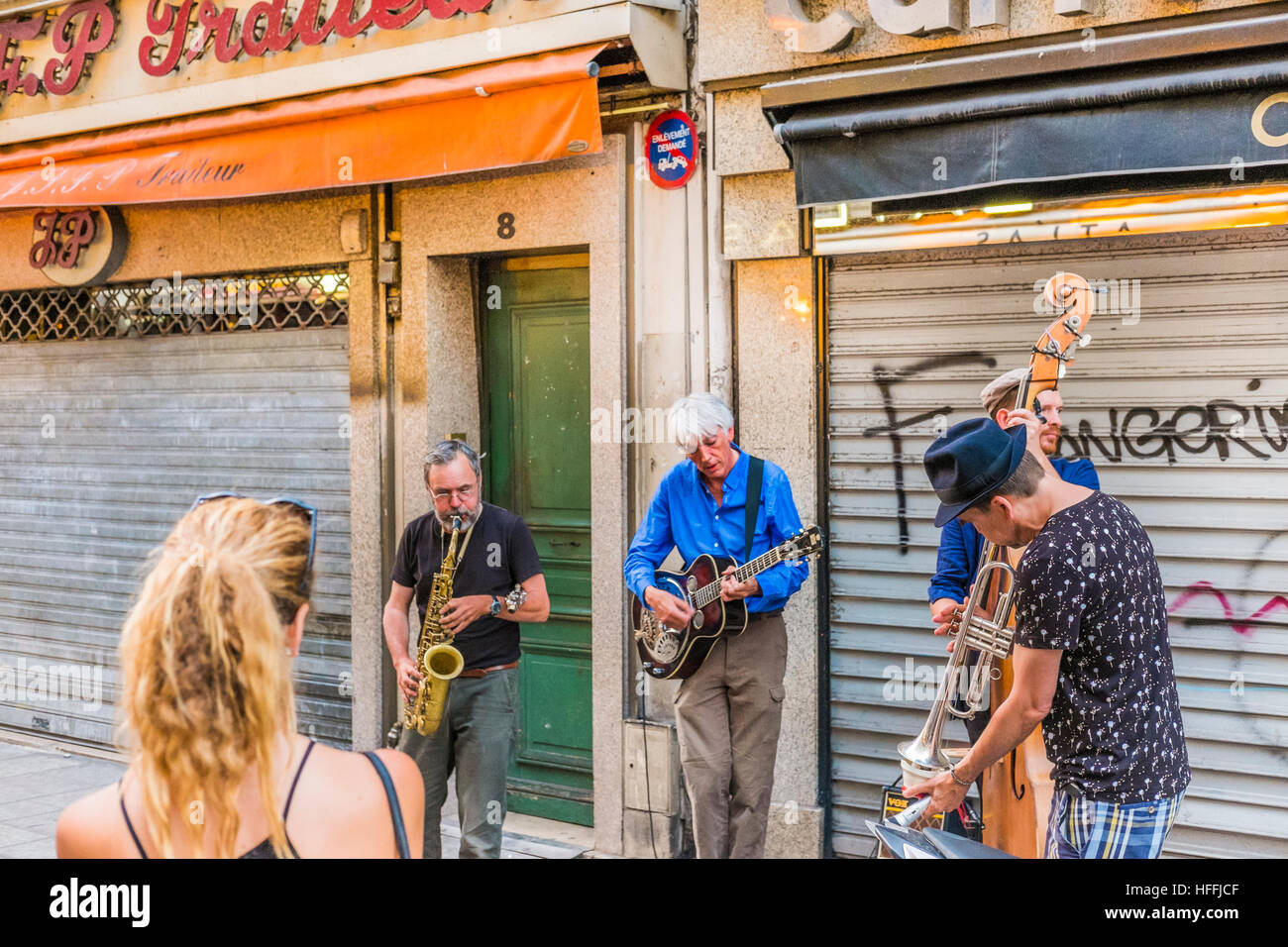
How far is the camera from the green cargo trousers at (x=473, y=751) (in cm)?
456

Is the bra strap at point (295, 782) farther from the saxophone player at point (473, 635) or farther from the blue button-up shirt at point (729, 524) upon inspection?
the blue button-up shirt at point (729, 524)

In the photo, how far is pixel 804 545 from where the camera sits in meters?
4.54

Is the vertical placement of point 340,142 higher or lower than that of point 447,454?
higher

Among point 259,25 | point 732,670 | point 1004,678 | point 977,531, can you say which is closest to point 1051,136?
point 977,531

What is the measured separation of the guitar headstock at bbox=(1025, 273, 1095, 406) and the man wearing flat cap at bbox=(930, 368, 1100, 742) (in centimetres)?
4

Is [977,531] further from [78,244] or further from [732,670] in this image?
[78,244]

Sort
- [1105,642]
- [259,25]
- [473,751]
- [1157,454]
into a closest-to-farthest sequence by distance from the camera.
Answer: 1. [1105,642]
2. [473,751]
3. [1157,454]
4. [259,25]

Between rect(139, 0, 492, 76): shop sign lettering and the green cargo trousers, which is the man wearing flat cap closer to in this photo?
the green cargo trousers

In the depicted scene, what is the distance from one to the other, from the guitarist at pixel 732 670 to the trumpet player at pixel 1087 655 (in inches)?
64.8

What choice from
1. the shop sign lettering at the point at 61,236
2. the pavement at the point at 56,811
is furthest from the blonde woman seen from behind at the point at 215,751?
the shop sign lettering at the point at 61,236

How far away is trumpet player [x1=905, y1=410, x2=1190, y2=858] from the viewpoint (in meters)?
2.88

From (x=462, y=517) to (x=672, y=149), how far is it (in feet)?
7.34

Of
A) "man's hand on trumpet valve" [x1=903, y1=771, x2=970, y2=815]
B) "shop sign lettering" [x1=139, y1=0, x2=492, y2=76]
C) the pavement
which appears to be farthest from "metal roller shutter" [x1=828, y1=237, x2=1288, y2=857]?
"shop sign lettering" [x1=139, y1=0, x2=492, y2=76]
